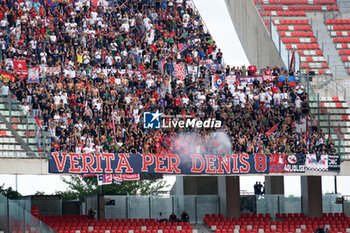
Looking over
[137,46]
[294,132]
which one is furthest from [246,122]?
[137,46]

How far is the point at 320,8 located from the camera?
51.3 metres

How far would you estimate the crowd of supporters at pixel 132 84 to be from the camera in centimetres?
3684

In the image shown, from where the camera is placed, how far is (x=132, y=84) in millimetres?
40531

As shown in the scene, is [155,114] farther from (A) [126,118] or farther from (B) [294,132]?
(B) [294,132]

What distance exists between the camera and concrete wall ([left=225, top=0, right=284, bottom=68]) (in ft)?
159

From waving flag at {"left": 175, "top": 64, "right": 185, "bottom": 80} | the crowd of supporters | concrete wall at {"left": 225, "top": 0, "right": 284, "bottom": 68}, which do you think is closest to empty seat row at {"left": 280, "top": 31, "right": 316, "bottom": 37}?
concrete wall at {"left": 225, "top": 0, "right": 284, "bottom": 68}

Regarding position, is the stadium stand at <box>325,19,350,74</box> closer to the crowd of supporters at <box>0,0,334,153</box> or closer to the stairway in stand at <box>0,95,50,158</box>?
the crowd of supporters at <box>0,0,334,153</box>

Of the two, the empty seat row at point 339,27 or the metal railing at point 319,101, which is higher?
the empty seat row at point 339,27

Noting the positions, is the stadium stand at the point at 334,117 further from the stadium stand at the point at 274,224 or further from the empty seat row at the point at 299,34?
the empty seat row at the point at 299,34

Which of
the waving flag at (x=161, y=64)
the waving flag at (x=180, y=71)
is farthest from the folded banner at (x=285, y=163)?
the waving flag at (x=161, y=64)

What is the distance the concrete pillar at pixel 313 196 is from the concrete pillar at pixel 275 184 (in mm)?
4417

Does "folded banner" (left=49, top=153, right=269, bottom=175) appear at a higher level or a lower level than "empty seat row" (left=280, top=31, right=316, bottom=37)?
lower

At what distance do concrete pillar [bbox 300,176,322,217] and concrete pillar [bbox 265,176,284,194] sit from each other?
4417 millimetres

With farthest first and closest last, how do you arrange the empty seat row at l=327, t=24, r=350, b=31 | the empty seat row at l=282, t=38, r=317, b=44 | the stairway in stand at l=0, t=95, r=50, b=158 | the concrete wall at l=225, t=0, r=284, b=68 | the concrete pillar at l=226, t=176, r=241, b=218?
1. the empty seat row at l=327, t=24, r=350, b=31
2. the concrete wall at l=225, t=0, r=284, b=68
3. the empty seat row at l=282, t=38, r=317, b=44
4. the concrete pillar at l=226, t=176, r=241, b=218
5. the stairway in stand at l=0, t=95, r=50, b=158
